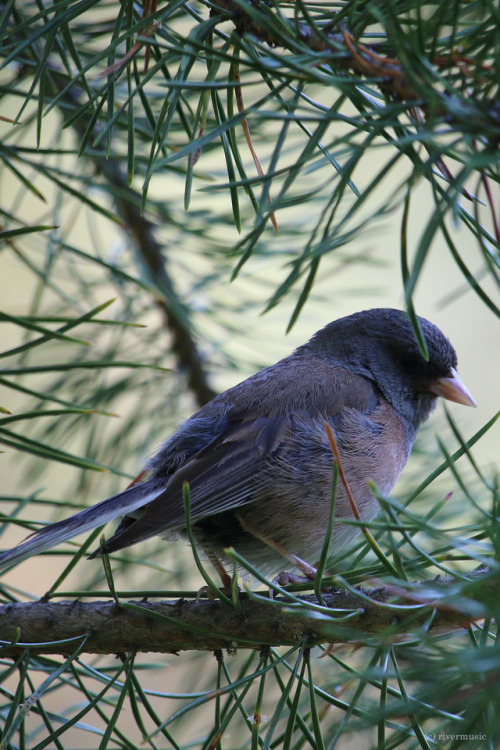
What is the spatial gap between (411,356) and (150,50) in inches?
45.8

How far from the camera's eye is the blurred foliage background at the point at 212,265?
2.68 feet

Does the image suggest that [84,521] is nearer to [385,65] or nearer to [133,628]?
[133,628]

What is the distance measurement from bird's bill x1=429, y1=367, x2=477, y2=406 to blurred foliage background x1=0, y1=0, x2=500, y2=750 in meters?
0.20

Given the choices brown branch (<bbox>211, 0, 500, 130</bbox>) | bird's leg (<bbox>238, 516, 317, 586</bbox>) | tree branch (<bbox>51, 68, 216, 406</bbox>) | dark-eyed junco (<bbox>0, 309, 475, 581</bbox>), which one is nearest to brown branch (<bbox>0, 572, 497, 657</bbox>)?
dark-eyed junco (<bbox>0, 309, 475, 581</bbox>)

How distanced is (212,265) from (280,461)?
0.72 metres

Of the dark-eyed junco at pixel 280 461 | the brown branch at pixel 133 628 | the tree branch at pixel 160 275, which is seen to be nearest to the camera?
the brown branch at pixel 133 628

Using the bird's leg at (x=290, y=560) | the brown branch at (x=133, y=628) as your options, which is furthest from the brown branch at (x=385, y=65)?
the bird's leg at (x=290, y=560)

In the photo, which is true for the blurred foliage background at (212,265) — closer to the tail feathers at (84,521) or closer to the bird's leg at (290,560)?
the tail feathers at (84,521)

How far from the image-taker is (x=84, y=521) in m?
1.37

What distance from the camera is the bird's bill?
199 cm

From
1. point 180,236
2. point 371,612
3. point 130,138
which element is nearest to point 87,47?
point 180,236

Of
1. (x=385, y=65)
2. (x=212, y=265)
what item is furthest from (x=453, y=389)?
(x=385, y=65)

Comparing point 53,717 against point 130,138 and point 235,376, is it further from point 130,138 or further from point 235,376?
point 235,376

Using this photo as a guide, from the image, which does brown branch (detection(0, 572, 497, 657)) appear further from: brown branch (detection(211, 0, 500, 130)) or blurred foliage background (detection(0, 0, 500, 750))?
brown branch (detection(211, 0, 500, 130))
